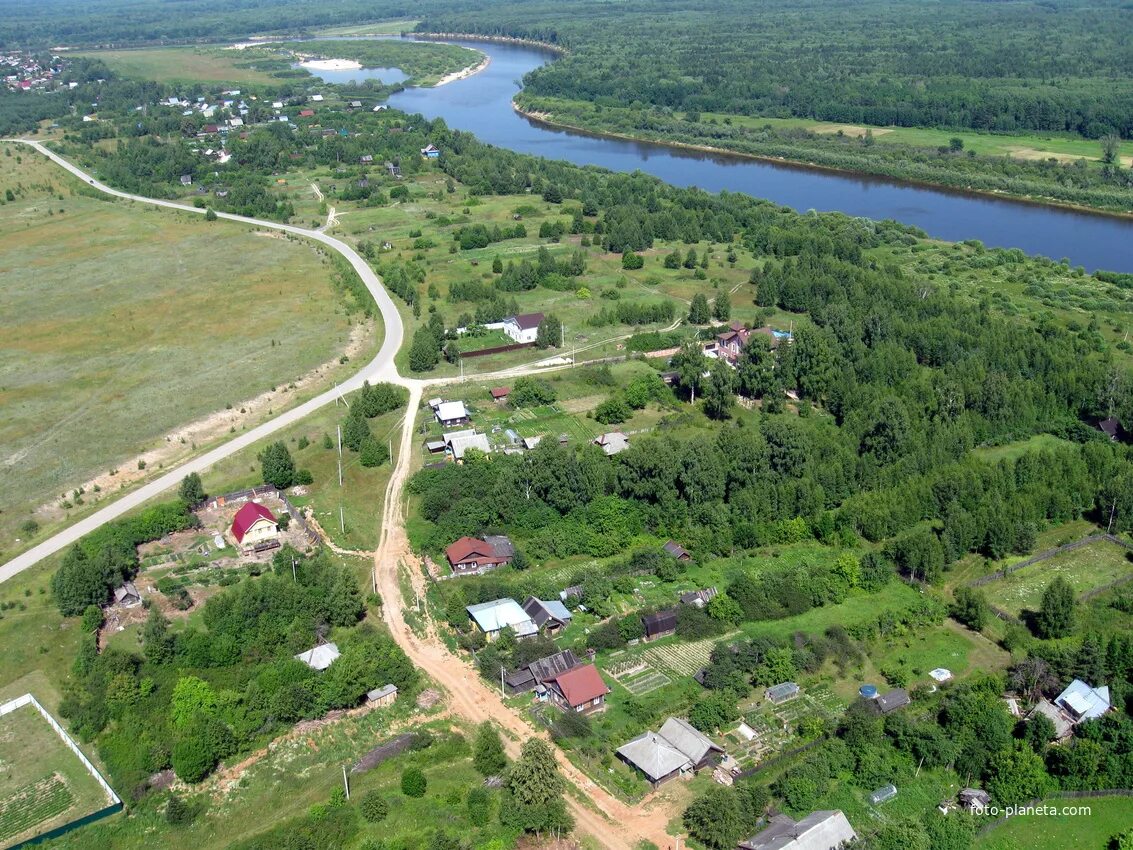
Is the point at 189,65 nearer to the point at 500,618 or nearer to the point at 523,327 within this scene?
the point at 523,327

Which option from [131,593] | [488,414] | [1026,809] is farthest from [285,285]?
[1026,809]

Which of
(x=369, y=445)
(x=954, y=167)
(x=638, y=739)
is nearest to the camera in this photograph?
(x=638, y=739)

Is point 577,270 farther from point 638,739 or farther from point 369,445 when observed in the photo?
point 638,739

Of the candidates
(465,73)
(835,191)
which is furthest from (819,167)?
(465,73)

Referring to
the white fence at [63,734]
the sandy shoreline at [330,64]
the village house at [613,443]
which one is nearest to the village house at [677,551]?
the village house at [613,443]

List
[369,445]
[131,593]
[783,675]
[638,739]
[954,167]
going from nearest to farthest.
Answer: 1. [638,739]
2. [783,675]
3. [131,593]
4. [369,445]
5. [954,167]

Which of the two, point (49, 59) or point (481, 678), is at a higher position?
point (49, 59)

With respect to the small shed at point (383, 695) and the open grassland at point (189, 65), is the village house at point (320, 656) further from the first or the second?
the open grassland at point (189, 65)
